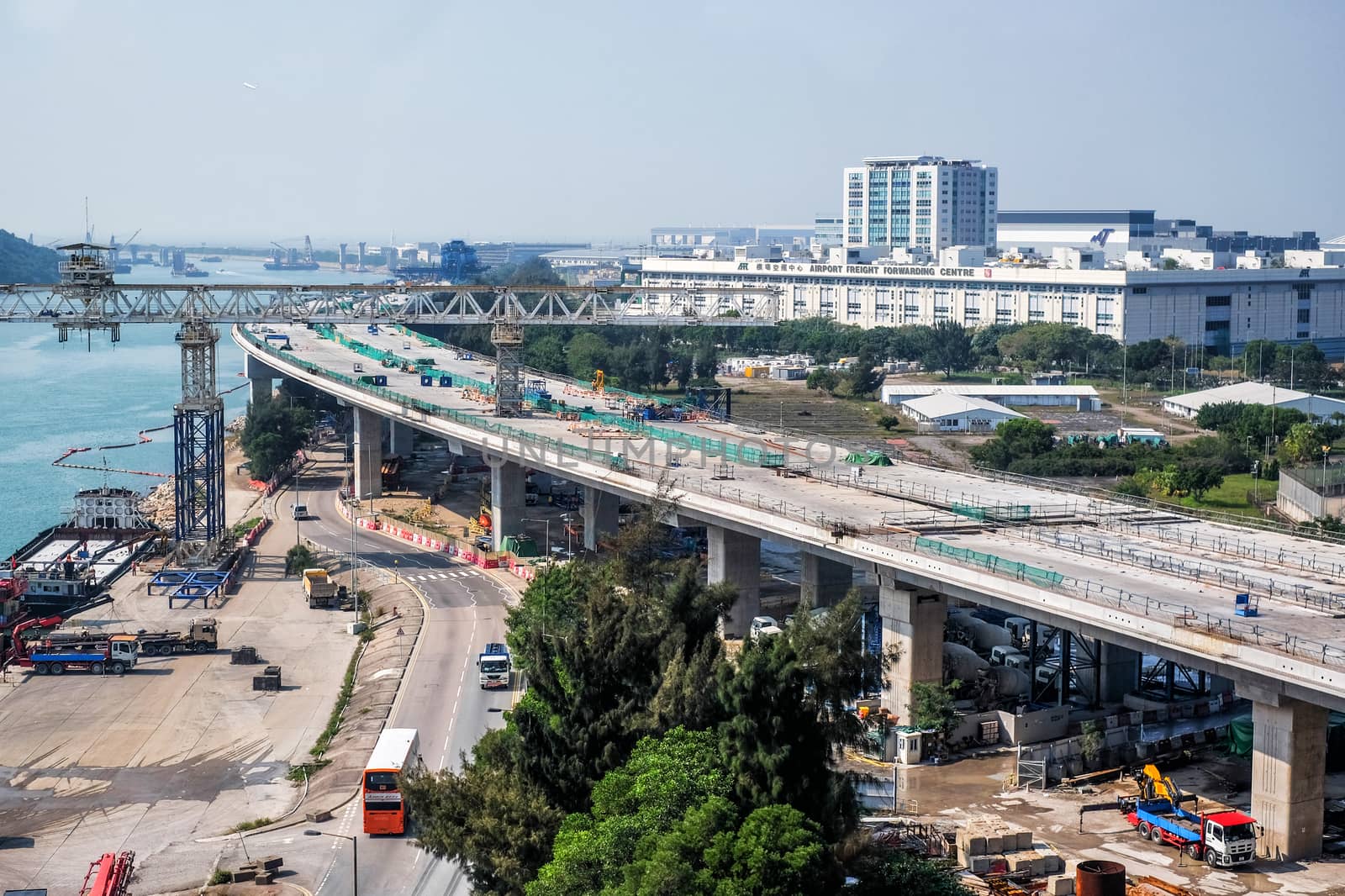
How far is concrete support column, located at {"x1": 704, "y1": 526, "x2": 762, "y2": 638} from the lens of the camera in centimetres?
4816

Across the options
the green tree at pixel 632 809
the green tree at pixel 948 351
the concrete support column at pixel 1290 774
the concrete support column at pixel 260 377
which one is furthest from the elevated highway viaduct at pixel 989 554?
the green tree at pixel 948 351

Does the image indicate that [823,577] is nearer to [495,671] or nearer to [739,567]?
[739,567]

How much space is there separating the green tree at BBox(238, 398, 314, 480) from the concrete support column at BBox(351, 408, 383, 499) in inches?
288

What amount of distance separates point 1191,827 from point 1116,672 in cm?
922

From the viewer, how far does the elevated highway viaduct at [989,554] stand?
29.4 m

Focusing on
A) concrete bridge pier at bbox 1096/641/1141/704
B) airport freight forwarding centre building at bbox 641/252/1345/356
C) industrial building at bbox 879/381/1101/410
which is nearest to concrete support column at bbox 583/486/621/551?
concrete bridge pier at bbox 1096/641/1141/704

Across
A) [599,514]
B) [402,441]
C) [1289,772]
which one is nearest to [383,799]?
[1289,772]

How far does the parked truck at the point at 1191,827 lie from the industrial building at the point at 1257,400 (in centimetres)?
6655

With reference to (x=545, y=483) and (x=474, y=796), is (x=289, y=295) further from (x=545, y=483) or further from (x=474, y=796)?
(x=474, y=796)

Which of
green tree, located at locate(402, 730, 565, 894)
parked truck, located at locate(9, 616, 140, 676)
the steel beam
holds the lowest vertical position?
parked truck, located at locate(9, 616, 140, 676)

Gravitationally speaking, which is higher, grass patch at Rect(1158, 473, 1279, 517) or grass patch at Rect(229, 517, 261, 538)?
grass patch at Rect(1158, 473, 1279, 517)

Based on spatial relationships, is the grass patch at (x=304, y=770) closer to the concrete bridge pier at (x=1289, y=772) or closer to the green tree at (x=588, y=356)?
the concrete bridge pier at (x=1289, y=772)

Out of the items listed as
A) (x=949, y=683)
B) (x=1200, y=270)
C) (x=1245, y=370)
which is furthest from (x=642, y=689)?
(x=1200, y=270)

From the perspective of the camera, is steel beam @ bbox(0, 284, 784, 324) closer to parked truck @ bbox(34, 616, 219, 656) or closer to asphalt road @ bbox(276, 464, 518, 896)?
asphalt road @ bbox(276, 464, 518, 896)
